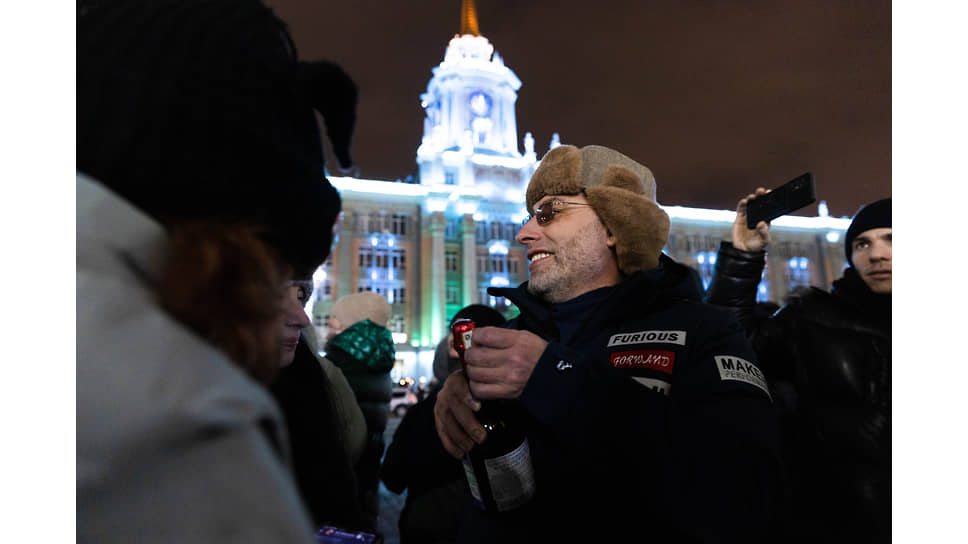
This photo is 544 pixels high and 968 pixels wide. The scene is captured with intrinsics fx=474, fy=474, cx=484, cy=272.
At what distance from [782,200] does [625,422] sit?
2.15 meters

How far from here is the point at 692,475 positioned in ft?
4.81

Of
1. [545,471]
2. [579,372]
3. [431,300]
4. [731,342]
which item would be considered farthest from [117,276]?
[431,300]

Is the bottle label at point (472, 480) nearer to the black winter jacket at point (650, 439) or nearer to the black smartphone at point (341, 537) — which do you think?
the black winter jacket at point (650, 439)

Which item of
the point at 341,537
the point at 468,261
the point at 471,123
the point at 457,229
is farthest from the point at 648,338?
the point at 471,123

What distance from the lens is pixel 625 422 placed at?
58.8 inches

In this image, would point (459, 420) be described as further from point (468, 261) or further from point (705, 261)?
point (705, 261)

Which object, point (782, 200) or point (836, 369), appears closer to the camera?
point (782, 200)

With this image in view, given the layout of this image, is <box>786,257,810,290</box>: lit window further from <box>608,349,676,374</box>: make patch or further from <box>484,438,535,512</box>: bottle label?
<box>484,438,535,512</box>: bottle label

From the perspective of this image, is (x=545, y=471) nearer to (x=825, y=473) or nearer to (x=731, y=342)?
(x=731, y=342)

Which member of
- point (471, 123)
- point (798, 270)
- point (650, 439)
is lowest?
point (650, 439)

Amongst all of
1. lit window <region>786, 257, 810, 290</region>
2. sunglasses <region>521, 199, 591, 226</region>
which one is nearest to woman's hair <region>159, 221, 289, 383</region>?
sunglasses <region>521, 199, 591, 226</region>

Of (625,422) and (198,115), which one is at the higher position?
(198,115)

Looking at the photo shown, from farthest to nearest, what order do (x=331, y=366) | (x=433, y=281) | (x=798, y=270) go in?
(x=798, y=270), (x=433, y=281), (x=331, y=366)

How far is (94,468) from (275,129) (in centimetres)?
54
